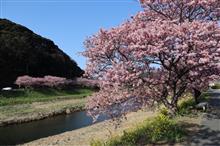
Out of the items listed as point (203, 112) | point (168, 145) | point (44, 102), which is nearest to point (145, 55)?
point (168, 145)

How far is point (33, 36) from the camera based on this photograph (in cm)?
8506

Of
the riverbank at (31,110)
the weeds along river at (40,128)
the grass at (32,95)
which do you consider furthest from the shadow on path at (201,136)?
the grass at (32,95)

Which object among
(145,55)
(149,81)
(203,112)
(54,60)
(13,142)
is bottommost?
(13,142)

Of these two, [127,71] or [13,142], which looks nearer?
[127,71]

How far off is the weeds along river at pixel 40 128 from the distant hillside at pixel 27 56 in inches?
1101

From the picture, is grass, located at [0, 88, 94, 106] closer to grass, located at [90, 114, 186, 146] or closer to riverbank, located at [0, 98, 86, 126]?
riverbank, located at [0, 98, 86, 126]

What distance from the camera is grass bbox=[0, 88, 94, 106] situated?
189 ft

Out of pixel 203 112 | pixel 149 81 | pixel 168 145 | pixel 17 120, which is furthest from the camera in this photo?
pixel 17 120

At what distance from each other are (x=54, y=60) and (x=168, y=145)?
237ft

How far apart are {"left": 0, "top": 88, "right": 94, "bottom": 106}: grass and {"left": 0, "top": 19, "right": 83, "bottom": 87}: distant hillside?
6.18 metres

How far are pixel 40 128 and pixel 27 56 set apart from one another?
131 ft

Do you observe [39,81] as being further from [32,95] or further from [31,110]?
[31,110]

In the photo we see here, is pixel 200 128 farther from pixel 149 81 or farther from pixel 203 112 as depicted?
pixel 203 112

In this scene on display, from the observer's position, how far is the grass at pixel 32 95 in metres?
57.7
